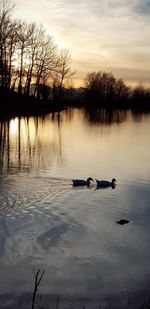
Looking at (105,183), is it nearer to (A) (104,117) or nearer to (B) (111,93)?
(A) (104,117)

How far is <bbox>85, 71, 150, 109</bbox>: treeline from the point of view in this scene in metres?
132

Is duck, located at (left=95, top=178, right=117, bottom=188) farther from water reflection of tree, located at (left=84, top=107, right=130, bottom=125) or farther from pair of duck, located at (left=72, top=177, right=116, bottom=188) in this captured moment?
water reflection of tree, located at (left=84, top=107, right=130, bottom=125)

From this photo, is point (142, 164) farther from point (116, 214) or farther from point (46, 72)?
point (46, 72)

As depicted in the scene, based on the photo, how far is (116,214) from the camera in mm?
12469

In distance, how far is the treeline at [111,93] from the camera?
13250 centimetres

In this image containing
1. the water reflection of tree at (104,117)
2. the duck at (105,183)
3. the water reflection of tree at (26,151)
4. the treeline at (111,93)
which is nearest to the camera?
the duck at (105,183)

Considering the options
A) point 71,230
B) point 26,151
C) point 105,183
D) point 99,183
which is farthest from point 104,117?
point 71,230

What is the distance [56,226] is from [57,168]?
27.0 ft

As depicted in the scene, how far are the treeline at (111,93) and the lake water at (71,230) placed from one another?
11006 centimetres

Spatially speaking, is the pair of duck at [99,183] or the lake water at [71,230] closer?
the lake water at [71,230]

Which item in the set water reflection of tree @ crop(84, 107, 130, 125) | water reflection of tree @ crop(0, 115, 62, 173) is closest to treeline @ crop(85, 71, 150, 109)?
water reflection of tree @ crop(84, 107, 130, 125)

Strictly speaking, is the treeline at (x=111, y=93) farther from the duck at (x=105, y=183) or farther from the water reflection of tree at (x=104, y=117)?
the duck at (x=105, y=183)

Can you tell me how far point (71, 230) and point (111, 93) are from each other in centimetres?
12728

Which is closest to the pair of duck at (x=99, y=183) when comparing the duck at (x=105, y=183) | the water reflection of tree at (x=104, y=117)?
the duck at (x=105, y=183)
